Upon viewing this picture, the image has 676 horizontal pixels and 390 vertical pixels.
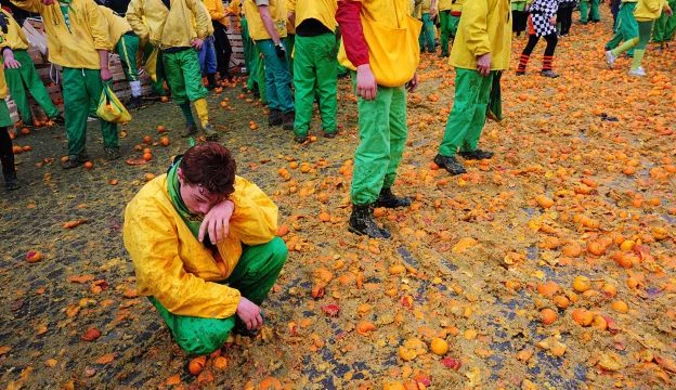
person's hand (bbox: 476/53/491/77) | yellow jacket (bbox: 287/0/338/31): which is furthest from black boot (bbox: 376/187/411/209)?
yellow jacket (bbox: 287/0/338/31)

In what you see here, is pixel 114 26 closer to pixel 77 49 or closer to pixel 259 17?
pixel 77 49

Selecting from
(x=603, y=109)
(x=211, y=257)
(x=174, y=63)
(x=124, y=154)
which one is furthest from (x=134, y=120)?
(x=603, y=109)

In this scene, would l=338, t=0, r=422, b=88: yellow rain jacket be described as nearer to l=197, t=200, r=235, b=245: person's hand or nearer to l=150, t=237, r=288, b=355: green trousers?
l=150, t=237, r=288, b=355: green trousers

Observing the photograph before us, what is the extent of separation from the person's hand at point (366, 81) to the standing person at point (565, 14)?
10.7m

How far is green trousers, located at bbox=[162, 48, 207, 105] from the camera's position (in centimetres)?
591

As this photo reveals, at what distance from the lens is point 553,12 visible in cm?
743

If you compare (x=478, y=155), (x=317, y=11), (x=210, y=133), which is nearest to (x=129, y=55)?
(x=210, y=133)

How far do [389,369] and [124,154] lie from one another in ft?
17.5

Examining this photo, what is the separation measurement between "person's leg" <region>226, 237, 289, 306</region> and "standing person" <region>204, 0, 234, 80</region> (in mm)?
8323

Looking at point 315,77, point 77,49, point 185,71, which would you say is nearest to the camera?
point 77,49

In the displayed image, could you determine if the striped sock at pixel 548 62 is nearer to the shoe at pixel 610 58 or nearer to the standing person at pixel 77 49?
the shoe at pixel 610 58

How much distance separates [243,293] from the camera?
2.63 m

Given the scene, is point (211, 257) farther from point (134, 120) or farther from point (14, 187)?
point (134, 120)

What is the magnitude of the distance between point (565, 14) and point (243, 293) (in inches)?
517
